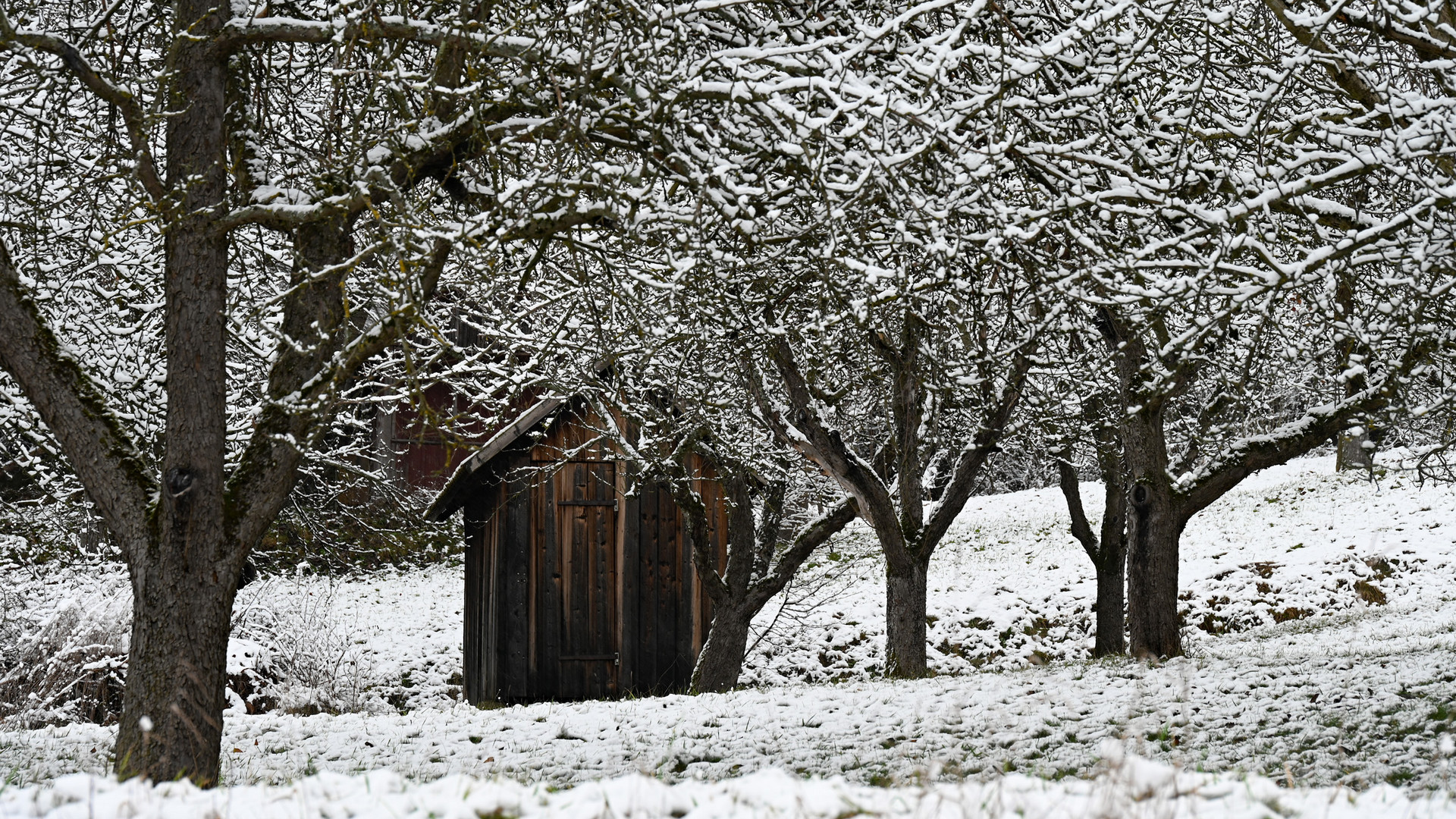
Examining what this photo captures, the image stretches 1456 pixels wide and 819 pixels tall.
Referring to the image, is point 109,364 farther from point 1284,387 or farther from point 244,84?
point 1284,387

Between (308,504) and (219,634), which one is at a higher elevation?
(308,504)

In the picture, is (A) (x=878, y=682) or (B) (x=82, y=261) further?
(A) (x=878, y=682)

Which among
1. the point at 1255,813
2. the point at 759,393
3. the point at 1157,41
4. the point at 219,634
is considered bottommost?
the point at 1255,813

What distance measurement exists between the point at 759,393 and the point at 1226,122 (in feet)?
15.0

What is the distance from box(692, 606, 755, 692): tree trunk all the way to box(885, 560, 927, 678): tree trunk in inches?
59.0

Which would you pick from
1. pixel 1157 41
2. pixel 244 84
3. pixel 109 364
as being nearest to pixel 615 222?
pixel 244 84

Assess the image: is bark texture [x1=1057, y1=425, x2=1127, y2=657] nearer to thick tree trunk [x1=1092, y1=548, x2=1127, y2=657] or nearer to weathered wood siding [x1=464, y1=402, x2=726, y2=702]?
thick tree trunk [x1=1092, y1=548, x2=1127, y2=657]

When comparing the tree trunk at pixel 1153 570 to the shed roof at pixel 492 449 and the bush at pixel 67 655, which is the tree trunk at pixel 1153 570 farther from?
the bush at pixel 67 655

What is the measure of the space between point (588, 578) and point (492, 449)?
2.16 m

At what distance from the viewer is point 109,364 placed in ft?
29.8

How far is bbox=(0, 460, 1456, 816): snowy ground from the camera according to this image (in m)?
5.16

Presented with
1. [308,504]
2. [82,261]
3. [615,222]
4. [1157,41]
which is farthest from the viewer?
[308,504]

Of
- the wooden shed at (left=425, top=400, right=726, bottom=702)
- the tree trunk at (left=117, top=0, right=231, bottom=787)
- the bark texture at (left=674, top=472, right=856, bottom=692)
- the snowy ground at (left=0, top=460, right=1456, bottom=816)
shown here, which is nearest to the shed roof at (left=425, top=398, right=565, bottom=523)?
the wooden shed at (left=425, top=400, right=726, bottom=702)

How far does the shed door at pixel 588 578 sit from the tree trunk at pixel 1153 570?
628 centimetres
